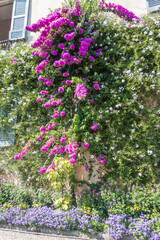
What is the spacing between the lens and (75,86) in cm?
405

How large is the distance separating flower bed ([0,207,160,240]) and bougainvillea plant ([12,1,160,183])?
0.82 m

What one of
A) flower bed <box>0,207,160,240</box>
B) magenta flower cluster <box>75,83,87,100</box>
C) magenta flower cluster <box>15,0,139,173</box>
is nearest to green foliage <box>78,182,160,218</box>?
flower bed <box>0,207,160,240</box>

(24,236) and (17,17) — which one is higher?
(17,17)

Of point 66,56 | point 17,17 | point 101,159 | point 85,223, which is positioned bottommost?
point 85,223

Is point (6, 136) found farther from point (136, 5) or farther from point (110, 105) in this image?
point (136, 5)

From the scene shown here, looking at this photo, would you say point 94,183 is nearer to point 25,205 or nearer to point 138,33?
point 25,205

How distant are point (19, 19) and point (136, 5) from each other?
385 centimetres

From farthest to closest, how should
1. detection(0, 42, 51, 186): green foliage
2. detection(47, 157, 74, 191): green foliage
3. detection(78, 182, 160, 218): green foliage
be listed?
detection(0, 42, 51, 186): green foliage → detection(47, 157, 74, 191): green foliage → detection(78, 182, 160, 218): green foliage

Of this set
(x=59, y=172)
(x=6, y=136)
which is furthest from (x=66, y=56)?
(x=6, y=136)

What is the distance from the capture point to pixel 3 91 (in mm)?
4934

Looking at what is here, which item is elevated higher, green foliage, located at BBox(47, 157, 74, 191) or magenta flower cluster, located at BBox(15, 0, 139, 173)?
magenta flower cluster, located at BBox(15, 0, 139, 173)

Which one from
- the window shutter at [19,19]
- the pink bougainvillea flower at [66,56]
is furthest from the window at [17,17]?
the pink bougainvillea flower at [66,56]

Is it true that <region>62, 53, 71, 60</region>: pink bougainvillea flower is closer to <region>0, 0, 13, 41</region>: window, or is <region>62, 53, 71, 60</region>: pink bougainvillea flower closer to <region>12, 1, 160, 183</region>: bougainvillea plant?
<region>12, 1, 160, 183</region>: bougainvillea plant

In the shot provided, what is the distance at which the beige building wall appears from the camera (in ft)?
16.4
